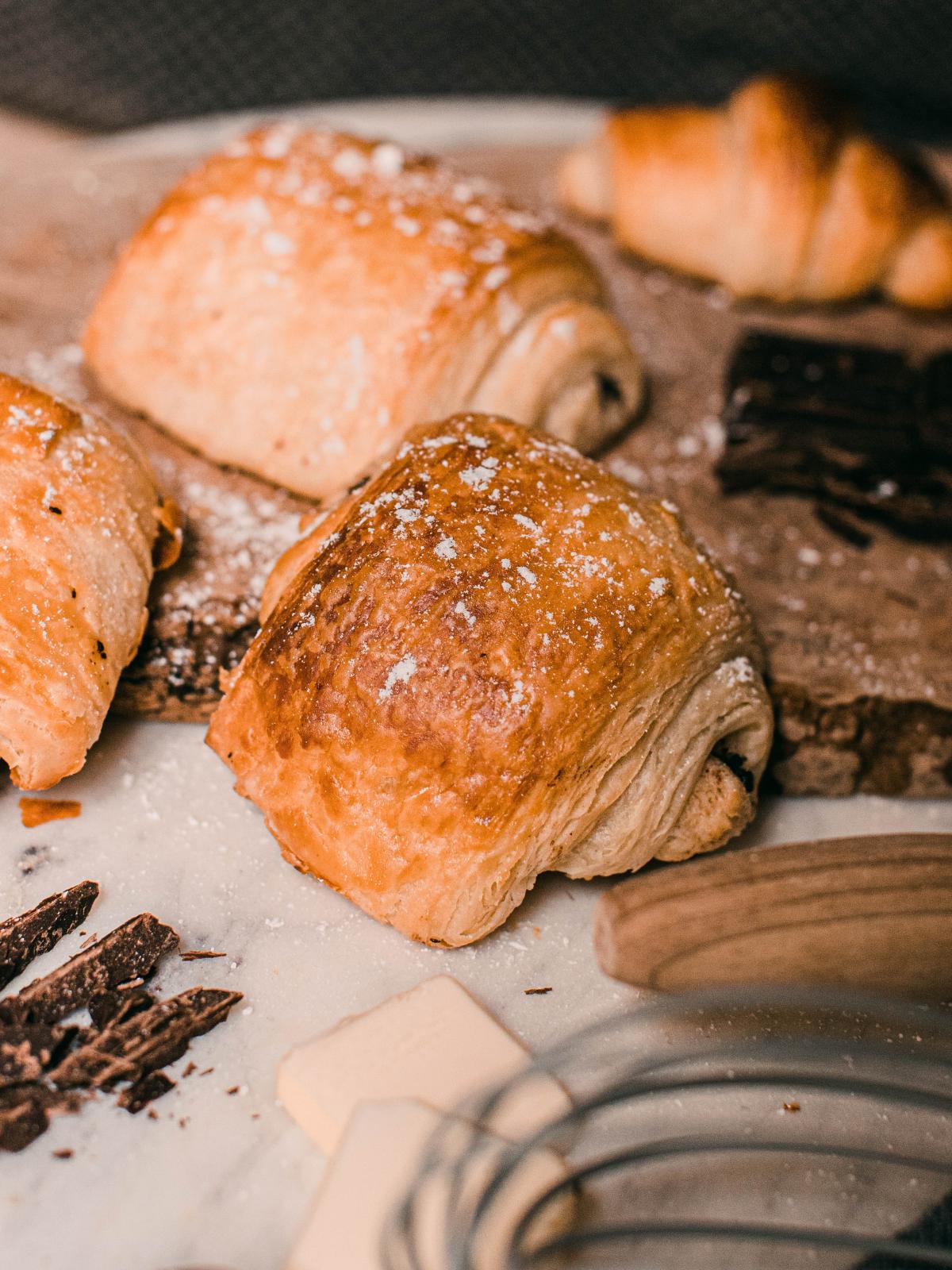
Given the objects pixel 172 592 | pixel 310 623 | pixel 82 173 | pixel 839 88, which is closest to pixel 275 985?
pixel 310 623

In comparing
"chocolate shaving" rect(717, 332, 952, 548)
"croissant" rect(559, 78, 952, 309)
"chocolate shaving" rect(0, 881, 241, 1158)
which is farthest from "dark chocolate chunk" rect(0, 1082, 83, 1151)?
"croissant" rect(559, 78, 952, 309)

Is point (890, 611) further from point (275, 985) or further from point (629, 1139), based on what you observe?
point (275, 985)

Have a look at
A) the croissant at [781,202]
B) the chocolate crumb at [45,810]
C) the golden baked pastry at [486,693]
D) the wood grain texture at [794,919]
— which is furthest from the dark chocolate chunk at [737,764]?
the croissant at [781,202]

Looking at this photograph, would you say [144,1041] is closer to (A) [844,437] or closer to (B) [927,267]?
(A) [844,437]

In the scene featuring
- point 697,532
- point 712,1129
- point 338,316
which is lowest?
point 712,1129

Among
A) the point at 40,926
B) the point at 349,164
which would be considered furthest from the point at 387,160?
the point at 40,926

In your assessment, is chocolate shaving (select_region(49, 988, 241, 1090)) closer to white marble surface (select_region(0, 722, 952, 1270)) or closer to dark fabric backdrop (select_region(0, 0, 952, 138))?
white marble surface (select_region(0, 722, 952, 1270))

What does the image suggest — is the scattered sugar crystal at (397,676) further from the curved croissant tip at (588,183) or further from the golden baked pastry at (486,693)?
the curved croissant tip at (588,183)
